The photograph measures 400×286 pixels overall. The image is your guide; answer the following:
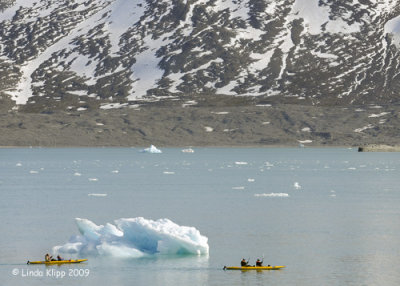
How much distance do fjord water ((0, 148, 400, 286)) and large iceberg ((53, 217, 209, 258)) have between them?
397mm

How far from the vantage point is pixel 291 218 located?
53.4 meters

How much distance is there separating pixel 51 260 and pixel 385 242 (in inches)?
654

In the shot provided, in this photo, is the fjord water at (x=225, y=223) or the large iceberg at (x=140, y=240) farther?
the large iceberg at (x=140, y=240)

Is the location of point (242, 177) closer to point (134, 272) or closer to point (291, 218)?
point (291, 218)

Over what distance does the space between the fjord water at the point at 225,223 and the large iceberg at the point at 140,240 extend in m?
0.40

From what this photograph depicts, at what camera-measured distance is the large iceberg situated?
1475 inches

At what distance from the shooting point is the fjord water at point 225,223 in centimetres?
3459

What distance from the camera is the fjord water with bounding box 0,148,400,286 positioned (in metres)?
34.6

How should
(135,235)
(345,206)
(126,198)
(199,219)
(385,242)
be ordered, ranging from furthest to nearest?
(126,198) → (345,206) → (199,219) → (385,242) → (135,235)

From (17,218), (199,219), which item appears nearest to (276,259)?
(199,219)

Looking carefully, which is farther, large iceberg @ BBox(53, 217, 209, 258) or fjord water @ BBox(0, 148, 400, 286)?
large iceberg @ BBox(53, 217, 209, 258)

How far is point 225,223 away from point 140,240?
1279cm

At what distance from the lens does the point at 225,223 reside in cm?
5044

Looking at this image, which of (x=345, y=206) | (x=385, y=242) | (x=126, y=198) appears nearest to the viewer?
(x=385, y=242)
